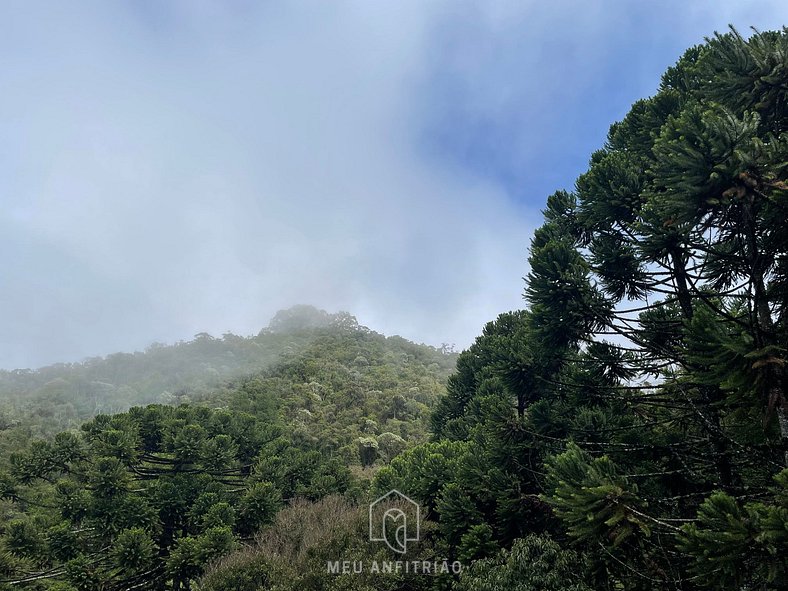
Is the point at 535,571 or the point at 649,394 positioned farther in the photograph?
the point at 649,394

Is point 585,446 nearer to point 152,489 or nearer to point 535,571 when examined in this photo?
point 535,571

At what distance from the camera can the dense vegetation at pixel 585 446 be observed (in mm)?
4023

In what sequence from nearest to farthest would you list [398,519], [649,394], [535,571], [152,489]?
[535,571] → [649,394] → [398,519] → [152,489]

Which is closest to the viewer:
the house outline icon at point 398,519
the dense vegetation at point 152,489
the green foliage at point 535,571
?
the green foliage at point 535,571

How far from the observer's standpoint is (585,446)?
302 inches

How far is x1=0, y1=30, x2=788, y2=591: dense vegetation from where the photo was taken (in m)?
4.02

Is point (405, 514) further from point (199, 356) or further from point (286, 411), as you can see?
point (199, 356)

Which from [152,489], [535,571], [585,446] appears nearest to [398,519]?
[535,571]

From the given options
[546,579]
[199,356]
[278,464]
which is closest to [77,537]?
[278,464]

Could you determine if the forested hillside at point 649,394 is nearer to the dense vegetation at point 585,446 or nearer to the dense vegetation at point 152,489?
the dense vegetation at point 585,446

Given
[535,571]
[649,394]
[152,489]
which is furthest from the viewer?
[152,489]

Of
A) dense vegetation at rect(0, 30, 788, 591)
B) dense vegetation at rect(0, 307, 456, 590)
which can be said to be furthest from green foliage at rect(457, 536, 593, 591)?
dense vegetation at rect(0, 307, 456, 590)

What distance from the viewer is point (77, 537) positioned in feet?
43.6

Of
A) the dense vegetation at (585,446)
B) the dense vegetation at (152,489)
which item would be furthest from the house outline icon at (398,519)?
the dense vegetation at (152,489)
